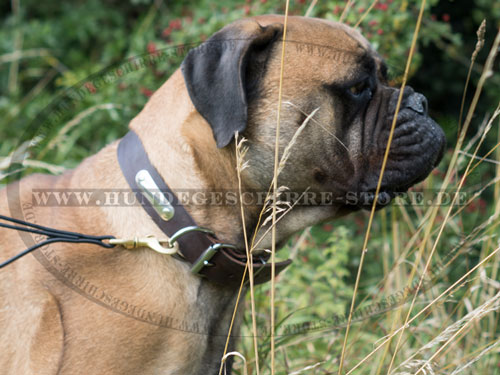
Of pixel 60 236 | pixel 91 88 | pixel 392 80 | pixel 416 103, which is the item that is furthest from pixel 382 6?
pixel 60 236

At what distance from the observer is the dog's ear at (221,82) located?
1.90m

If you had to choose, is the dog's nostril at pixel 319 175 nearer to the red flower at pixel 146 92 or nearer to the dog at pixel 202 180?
the dog at pixel 202 180

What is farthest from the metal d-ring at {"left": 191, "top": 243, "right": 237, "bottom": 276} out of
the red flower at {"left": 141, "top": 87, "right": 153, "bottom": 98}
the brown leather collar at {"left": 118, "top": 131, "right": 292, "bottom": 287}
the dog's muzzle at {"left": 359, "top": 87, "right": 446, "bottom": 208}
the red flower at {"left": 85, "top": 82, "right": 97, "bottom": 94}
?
the red flower at {"left": 141, "top": 87, "right": 153, "bottom": 98}

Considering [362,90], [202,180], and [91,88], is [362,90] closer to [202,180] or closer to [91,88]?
[202,180]

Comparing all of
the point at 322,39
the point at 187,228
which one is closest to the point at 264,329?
the point at 187,228

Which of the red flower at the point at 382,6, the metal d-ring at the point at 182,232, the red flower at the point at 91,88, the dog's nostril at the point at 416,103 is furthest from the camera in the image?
the red flower at the point at 91,88

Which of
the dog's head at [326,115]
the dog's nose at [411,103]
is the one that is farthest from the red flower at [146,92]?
the dog's nose at [411,103]

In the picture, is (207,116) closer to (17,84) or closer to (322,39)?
(322,39)

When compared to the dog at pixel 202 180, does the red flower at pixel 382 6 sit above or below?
above

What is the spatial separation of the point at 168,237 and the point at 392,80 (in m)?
1.73

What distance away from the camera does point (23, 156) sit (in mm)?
3672

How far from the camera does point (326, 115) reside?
2113 millimetres

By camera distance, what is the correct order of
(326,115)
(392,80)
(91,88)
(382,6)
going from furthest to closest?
(91,88) < (382,6) < (392,80) < (326,115)

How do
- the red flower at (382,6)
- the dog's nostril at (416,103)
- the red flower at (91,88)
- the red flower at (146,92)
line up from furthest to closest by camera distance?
the red flower at (146,92) → the red flower at (91,88) → the red flower at (382,6) → the dog's nostril at (416,103)
